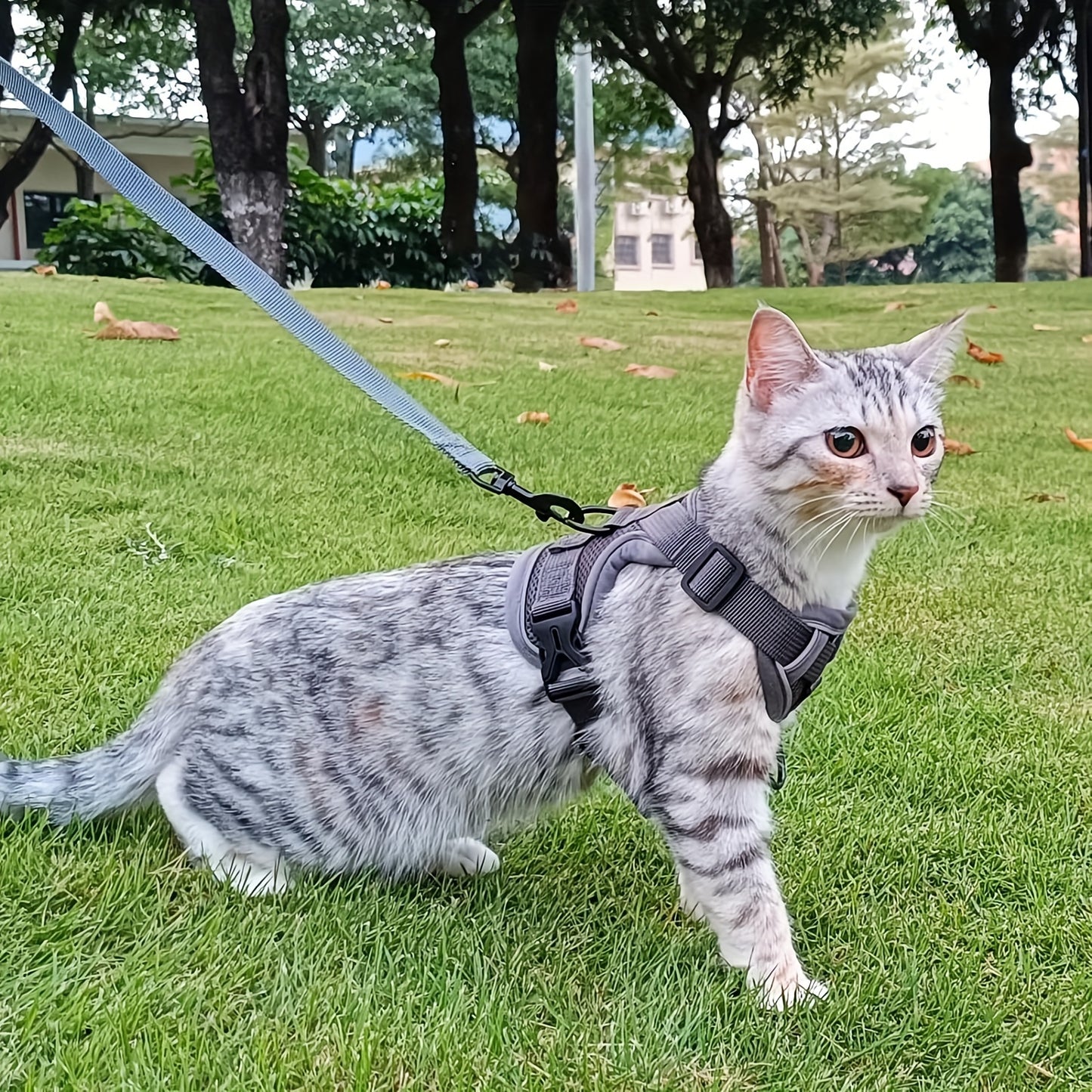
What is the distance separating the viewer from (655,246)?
19.6 meters

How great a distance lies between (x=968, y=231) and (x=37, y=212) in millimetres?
12565

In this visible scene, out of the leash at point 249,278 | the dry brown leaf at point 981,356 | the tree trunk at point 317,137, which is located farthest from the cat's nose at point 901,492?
the tree trunk at point 317,137

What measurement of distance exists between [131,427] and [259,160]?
6.16 m

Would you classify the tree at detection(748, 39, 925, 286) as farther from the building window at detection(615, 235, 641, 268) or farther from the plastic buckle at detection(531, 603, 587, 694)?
the plastic buckle at detection(531, 603, 587, 694)

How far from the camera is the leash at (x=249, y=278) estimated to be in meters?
1.96

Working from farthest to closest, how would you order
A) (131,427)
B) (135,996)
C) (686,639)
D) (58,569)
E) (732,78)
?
(732,78), (131,427), (58,569), (686,639), (135,996)

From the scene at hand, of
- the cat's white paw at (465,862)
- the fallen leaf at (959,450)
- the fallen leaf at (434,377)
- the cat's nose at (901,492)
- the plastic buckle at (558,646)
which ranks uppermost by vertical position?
the fallen leaf at (434,377)

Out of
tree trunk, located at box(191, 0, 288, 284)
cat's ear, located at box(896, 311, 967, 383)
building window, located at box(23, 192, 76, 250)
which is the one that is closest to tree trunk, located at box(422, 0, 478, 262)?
tree trunk, located at box(191, 0, 288, 284)

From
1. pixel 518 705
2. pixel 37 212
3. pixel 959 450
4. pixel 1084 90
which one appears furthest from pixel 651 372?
pixel 37 212

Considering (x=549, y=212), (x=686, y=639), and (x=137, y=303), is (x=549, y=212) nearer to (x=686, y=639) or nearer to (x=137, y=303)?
(x=137, y=303)

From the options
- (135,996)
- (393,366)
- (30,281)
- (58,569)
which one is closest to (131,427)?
(58,569)

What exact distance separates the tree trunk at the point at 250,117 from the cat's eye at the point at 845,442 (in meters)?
8.27

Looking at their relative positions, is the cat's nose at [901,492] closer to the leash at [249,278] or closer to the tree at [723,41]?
the leash at [249,278]

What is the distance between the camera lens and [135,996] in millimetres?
1516
